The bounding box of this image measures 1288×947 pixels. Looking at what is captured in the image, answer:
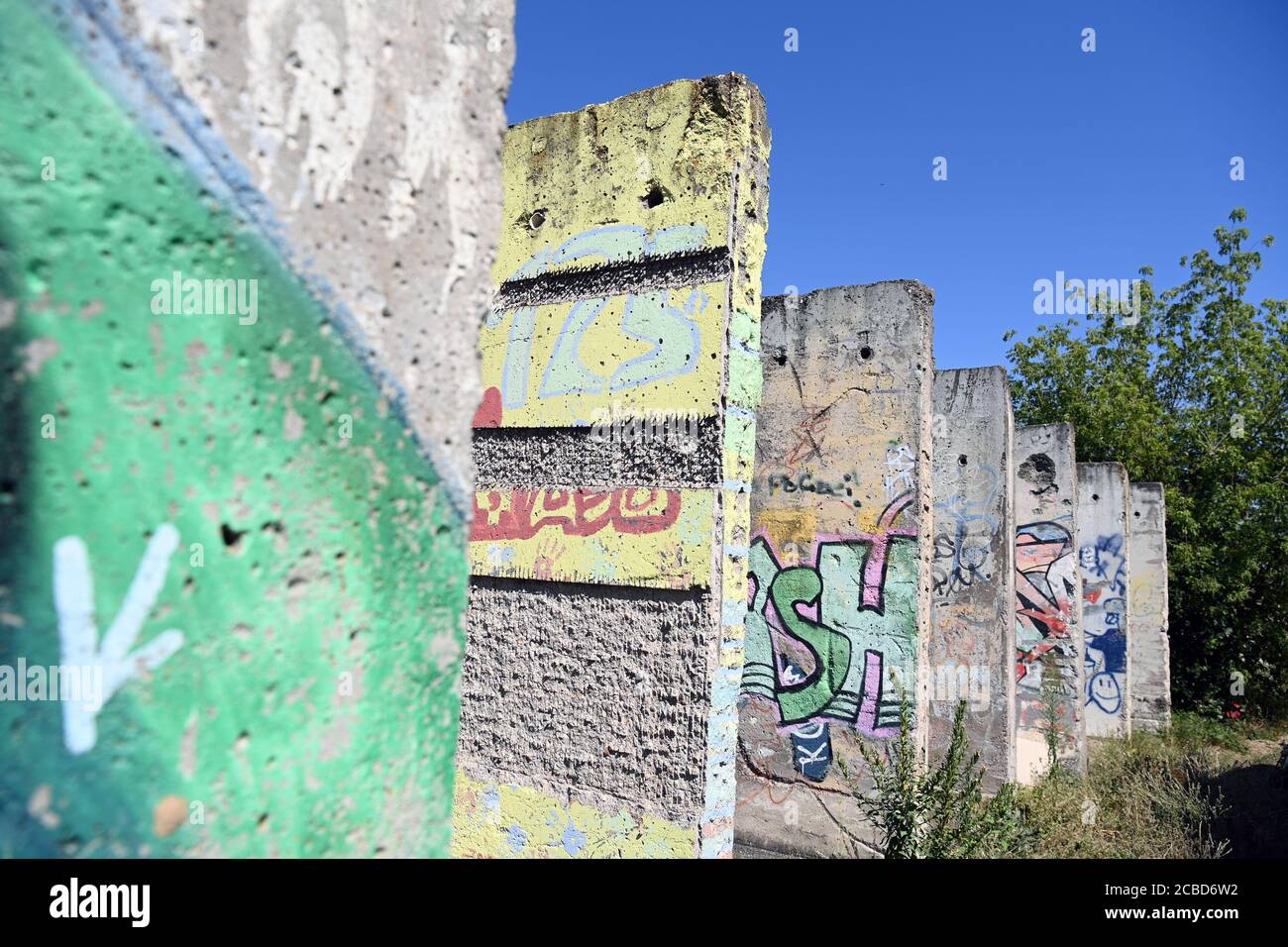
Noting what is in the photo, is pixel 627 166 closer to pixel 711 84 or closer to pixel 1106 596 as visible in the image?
pixel 711 84

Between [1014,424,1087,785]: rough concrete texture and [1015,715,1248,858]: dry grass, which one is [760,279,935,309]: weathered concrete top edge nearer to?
[1015,715,1248,858]: dry grass

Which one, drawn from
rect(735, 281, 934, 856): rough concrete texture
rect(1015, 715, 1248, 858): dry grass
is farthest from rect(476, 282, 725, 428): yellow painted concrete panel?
rect(1015, 715, 1248, 858): dry grass

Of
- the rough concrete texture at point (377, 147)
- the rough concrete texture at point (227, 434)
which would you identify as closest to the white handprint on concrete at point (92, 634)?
the rough concrete texture at point (227, 434)

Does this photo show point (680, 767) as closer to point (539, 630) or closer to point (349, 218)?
point (539, 630)

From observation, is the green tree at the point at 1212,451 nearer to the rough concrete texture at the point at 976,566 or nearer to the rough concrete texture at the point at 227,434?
the rough concrete texture at the point at 976,566

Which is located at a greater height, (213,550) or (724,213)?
(724,213)

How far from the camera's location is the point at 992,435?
7117 mm

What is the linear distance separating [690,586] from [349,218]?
2024mm

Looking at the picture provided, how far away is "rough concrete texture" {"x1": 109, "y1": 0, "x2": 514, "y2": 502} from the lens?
3.12 ft

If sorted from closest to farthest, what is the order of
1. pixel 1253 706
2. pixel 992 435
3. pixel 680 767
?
pixel 680 767, pixel 992 435, pixel 1253 706

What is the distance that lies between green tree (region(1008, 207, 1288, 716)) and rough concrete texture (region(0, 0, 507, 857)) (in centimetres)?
1485

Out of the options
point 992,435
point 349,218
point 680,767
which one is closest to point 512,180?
point 680,767

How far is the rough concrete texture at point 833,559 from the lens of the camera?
195 inches

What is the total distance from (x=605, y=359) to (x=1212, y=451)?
1425 centimetres
